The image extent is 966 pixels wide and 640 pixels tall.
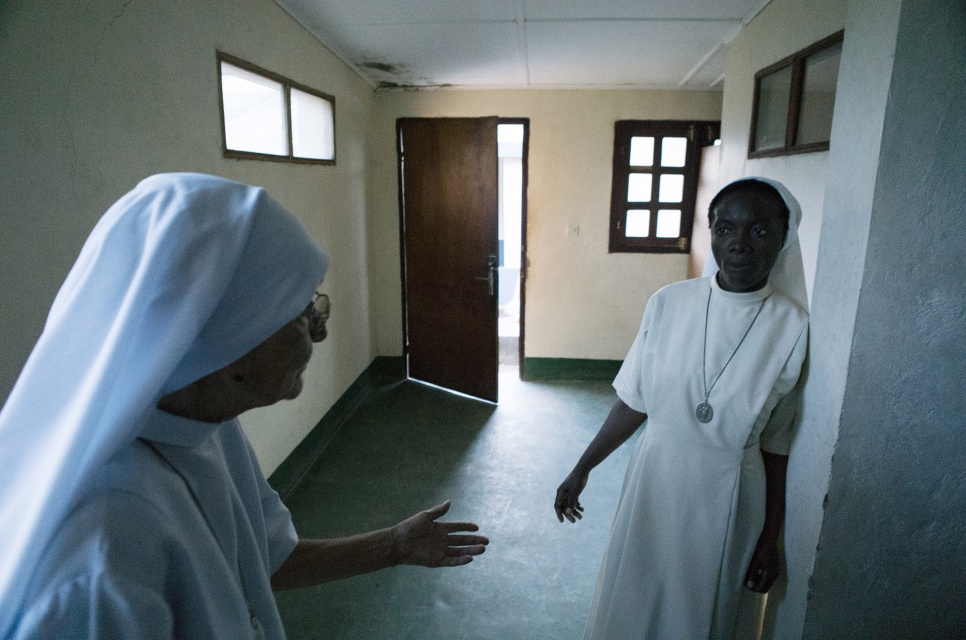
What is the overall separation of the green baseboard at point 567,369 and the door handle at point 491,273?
102 cm

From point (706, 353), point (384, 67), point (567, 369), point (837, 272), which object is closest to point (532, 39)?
point (384, 67)

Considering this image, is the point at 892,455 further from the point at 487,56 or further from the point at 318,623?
the point at 487,56

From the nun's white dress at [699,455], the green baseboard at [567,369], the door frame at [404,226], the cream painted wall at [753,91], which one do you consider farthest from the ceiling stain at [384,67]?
the nun's white dress at [699,455]

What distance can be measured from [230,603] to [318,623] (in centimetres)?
170

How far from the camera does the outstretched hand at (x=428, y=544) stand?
110cm

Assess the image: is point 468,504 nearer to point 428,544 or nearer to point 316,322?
point 428,544

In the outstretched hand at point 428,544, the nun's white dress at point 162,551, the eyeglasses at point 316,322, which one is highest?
the eyeglasses at point 316,322

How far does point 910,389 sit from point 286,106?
9.78 ft

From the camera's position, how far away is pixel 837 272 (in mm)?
1152

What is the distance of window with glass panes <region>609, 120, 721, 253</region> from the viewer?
15.3 ft

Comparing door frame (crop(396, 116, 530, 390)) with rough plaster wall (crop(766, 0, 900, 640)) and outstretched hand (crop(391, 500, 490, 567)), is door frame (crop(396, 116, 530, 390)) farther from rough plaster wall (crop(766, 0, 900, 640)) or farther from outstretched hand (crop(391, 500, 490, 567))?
outstretched hand (crop(391, 500, 490, 567))

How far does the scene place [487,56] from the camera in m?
3.74

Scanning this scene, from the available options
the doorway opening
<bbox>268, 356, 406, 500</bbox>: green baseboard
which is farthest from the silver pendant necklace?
the doorway opening

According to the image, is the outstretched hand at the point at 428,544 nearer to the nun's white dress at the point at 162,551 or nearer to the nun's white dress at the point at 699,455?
the nun's white dress at the point at 162,551
